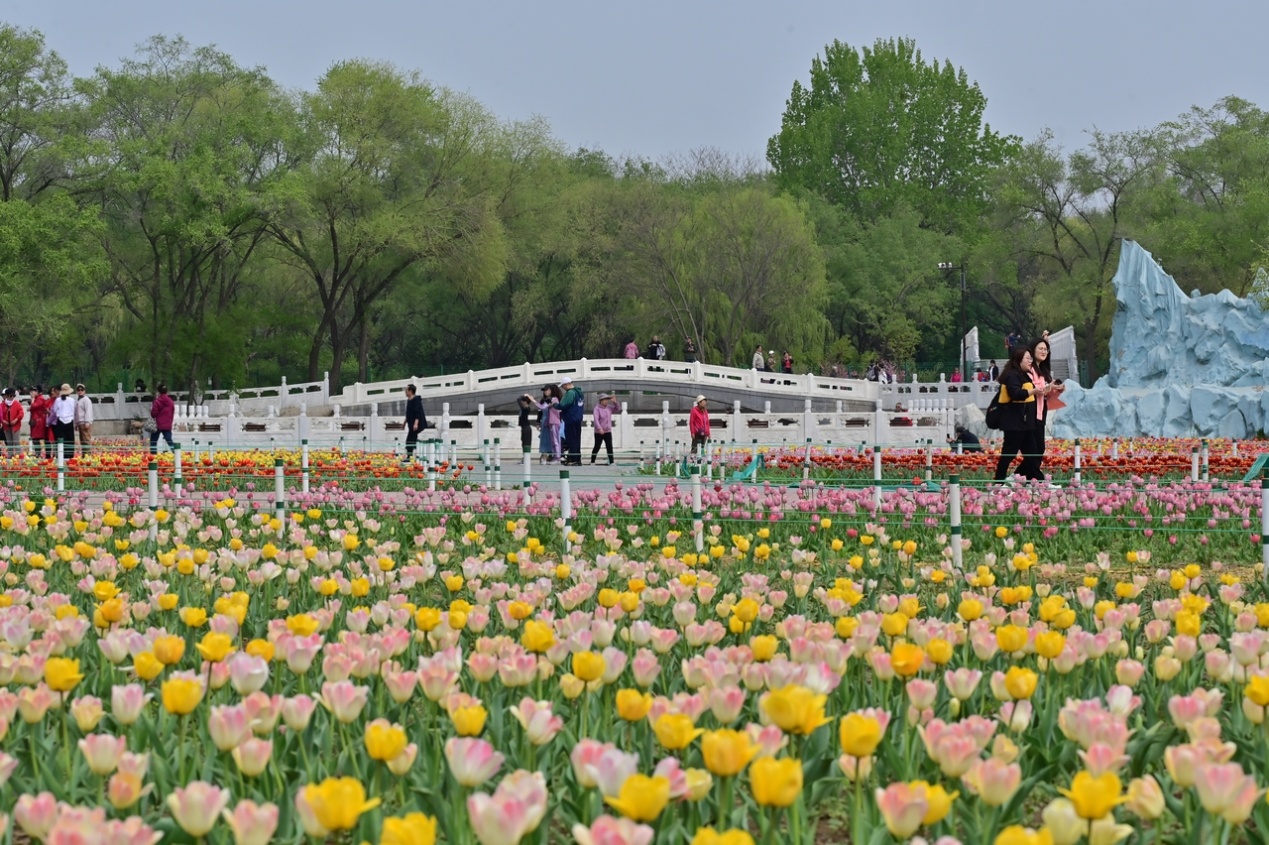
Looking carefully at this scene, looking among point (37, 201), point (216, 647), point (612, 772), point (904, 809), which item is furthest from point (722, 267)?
point (904, 809)

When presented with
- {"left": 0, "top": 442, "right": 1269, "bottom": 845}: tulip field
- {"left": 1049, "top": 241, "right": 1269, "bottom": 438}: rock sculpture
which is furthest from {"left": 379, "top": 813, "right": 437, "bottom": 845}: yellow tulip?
{"left": 1049, "top": 241, "right": 1269, "bottom": 438}: rock sculpture

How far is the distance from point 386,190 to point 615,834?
150 ft

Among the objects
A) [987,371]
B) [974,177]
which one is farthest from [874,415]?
[974,177]

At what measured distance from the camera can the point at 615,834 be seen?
8.06ft

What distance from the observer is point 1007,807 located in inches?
139

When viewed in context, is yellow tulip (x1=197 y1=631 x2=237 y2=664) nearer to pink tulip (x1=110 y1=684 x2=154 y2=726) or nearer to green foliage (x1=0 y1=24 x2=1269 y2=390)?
pink tulip (x1=110 y1=684 x2=154 y2=726)

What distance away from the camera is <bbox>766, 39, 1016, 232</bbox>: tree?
63938mm

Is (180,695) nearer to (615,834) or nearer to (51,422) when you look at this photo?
(615,834)

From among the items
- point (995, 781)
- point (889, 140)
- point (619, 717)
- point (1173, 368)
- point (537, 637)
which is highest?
point (889, 140)

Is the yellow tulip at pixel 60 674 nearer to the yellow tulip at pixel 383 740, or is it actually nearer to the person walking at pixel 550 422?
the yellow tulip at pixel 383 740

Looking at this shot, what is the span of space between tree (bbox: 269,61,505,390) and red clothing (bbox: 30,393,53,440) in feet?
62.1

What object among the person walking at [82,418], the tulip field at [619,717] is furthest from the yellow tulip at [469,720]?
the person walking at [82,418]

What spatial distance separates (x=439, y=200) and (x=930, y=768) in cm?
4341

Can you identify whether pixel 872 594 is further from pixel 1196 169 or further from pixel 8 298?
pixel 1196 169
